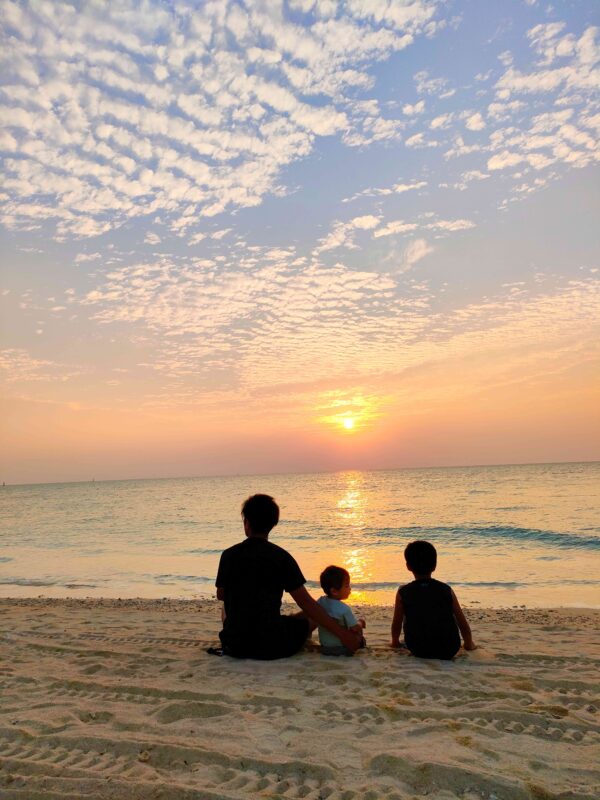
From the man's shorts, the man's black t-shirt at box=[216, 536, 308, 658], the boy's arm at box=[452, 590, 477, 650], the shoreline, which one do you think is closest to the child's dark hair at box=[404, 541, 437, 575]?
the boy's arm at box=[452, 590, 477, 650]

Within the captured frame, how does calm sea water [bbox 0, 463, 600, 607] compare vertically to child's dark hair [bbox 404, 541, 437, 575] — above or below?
below

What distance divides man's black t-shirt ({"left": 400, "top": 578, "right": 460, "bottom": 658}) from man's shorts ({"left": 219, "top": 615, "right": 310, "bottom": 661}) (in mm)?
1212

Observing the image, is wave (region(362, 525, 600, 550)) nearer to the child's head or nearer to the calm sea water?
the calm sea water

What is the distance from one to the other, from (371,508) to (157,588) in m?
32.6

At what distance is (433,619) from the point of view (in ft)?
18.8

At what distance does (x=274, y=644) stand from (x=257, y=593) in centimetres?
62

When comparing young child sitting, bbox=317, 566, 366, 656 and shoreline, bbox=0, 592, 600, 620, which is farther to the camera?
shoreline, bbox=0, 592, 600, 620

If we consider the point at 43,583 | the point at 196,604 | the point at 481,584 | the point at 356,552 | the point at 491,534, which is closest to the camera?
the point at 196,604

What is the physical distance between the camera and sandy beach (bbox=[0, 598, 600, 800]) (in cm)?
315

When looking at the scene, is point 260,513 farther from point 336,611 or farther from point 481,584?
point 481,584

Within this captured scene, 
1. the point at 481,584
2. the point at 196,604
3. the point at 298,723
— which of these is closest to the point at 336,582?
the point at 298,723

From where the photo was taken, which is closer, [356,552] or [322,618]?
[322,618]

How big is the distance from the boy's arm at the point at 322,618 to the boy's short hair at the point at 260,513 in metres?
0.68

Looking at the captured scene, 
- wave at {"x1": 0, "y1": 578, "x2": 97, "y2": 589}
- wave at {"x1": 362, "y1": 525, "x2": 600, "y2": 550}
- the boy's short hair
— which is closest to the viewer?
the boy's short hair
